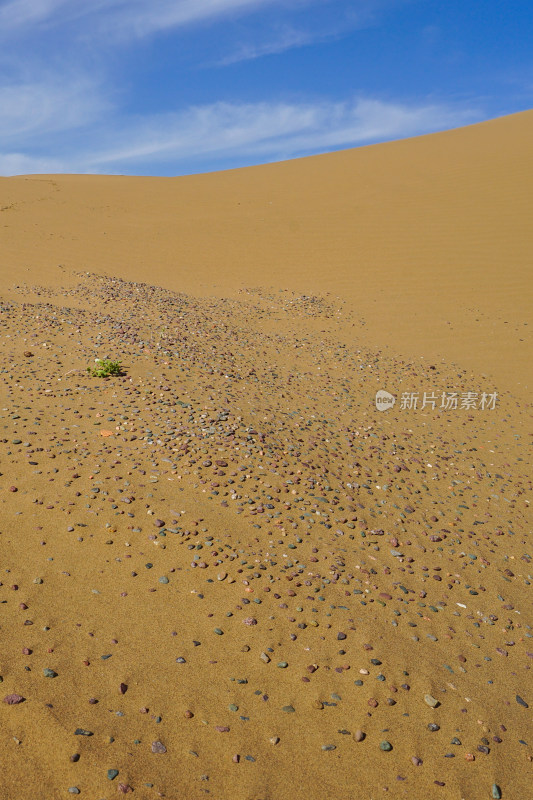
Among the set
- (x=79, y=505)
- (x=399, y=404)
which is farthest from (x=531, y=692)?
(x=399, y=404)

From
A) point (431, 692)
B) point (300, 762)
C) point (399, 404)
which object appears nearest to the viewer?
point (300, 762)

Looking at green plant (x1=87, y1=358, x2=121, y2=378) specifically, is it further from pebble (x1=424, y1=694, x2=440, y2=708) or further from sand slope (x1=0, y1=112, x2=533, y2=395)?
sand slope (x1=0, y1=112, x2=533, y2=395)

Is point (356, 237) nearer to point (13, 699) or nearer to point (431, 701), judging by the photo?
point (431, 701)

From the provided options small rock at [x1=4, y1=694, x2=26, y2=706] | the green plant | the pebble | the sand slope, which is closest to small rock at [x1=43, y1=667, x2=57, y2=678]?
small rock at [x1=4, y1=694, x2=26, y2=706]

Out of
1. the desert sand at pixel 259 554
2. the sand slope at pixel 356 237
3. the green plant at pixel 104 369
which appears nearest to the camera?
the desert sand at pixel 259 554

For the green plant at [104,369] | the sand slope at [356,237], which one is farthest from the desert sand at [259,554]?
the sand slope at [356,237]

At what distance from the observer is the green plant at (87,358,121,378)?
6.16m

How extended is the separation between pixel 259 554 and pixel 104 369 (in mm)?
3424

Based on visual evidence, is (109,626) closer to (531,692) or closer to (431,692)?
(431,692)

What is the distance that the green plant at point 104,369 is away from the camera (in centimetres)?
616

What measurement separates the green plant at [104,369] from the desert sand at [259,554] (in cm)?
14

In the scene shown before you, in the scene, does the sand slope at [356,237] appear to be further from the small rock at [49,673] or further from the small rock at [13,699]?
the small rock at [13,699]

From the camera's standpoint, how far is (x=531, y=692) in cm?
306

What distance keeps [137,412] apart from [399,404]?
385 centimetres
